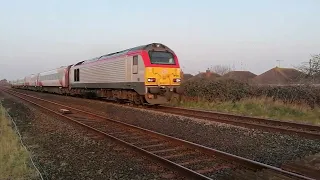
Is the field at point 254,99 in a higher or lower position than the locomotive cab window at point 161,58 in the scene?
lower

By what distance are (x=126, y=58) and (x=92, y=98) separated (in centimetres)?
1018

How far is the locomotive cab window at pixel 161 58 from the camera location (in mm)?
17750

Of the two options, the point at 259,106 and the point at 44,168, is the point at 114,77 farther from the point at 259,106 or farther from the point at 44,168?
the point at 44,168

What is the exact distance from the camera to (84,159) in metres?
7.20

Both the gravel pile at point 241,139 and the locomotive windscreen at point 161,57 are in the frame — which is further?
the locomotive windscreen at point 161,57

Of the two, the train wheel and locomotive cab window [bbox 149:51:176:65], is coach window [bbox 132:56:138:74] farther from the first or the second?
the train wheel

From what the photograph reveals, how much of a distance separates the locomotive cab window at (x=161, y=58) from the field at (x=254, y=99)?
11.3ft

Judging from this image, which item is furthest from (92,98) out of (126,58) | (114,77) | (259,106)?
(259,106)

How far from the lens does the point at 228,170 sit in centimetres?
596

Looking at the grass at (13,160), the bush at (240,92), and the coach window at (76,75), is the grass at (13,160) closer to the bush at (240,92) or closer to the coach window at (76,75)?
the bush at (240,92)

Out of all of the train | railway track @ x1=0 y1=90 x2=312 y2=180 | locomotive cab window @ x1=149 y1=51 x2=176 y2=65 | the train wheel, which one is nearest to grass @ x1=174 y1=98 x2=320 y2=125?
the train

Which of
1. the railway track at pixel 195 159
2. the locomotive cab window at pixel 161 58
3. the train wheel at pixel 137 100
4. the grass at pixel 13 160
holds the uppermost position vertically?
the locomotive cab window at pixel 161 58

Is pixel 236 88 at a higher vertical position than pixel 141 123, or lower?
higher

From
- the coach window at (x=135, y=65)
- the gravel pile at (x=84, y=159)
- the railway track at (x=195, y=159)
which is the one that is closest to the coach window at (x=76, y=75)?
the coach window at (x=135, y=65)
